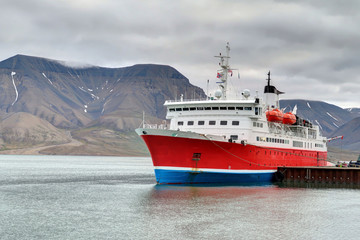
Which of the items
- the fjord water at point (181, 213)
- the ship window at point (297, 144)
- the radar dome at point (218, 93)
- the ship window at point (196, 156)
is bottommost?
the fjord water at point (181, 213)

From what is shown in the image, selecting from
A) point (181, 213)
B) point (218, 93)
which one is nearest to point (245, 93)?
point (218, 93)

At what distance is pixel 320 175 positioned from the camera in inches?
2152

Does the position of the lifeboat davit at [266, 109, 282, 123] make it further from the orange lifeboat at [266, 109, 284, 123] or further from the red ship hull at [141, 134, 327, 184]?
the red ship hull at [141, 134, 327, 184]

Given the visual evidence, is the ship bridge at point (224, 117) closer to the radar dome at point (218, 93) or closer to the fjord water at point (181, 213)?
the radar dome at point (218, 93)

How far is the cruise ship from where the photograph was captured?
43.3m

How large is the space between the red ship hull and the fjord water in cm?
127

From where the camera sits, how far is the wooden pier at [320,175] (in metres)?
53.7

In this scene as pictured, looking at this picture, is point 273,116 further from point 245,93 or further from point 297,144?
point 297,144

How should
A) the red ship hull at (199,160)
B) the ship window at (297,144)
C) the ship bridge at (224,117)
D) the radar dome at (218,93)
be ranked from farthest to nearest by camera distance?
1. the ship window at (297,144)
2. the radar dome at (218,93)
3. the ship bridge at (224,117)
4. the red ship hull at (199,160)

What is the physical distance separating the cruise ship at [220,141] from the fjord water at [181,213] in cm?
182

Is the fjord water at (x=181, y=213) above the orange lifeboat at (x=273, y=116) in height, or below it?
below

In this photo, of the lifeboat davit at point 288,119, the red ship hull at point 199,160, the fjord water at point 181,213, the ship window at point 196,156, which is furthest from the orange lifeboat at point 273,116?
the ship window at point 196,156

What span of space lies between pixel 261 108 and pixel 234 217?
19.4m

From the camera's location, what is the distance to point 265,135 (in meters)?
50.5
